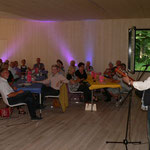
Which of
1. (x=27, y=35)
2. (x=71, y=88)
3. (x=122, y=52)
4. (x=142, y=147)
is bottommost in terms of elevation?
(x=142, y=147)

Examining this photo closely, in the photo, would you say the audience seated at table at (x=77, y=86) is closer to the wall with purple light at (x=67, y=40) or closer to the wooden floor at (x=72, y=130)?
the wooden floor at (x=72, y=130)

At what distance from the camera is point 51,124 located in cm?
555

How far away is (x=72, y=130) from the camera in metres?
5.13

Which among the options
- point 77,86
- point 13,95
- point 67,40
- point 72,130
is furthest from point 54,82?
point 67,40

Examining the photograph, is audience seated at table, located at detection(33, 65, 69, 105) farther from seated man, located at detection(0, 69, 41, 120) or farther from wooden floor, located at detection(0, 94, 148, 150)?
seated man, located at detection(0, 69, 41, 120)

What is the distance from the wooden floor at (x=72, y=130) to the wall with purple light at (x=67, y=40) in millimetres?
5520

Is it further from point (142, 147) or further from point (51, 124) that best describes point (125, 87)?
point (142, 147)

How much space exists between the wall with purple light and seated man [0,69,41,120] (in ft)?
22.6

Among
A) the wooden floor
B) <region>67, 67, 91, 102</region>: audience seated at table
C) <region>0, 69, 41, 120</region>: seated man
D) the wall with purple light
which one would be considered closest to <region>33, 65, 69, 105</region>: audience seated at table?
the wooden floor

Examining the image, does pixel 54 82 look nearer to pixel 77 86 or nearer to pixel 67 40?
pixel 77 86

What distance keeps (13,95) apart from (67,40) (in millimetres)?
7454

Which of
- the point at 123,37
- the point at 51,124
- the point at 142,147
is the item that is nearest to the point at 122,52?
the point at 123,37

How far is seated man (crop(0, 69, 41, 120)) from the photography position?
5.55m

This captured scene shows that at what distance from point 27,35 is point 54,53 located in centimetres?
177
